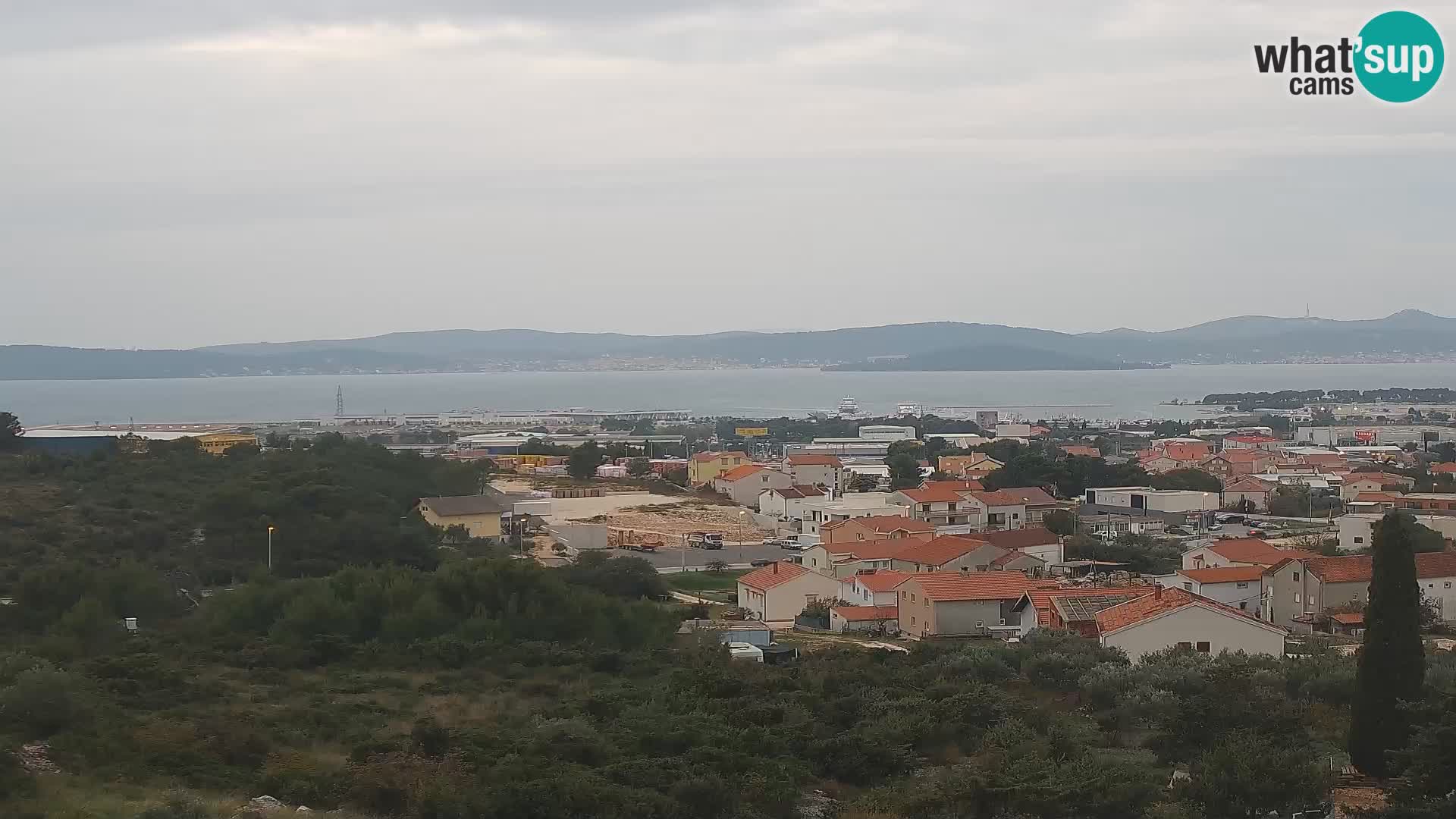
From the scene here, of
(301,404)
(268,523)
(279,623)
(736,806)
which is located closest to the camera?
(736,806)

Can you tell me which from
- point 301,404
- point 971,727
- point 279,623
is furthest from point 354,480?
point 301,404

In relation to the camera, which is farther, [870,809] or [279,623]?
[279,623]

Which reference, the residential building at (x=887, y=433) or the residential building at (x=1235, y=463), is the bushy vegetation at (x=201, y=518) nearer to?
the residential building at (x=1235, y=463)

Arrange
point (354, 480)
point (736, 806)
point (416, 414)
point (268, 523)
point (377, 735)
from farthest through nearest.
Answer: point (416, 414) → point (354, 480) → point (268, 523) → point (377, 735) → point (736, 806)

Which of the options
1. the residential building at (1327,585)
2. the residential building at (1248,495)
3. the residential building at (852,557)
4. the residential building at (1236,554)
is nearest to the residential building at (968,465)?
the residential building at (1248,495)

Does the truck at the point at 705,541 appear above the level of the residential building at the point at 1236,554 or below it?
below

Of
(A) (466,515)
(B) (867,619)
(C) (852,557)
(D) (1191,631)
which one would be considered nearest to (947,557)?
(C) (852,557)

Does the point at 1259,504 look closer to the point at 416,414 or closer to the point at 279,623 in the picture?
the point at 279,623

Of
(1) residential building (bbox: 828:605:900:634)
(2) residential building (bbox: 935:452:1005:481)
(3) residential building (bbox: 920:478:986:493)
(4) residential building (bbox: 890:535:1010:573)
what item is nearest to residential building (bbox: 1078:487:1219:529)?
(3) residential building (bbox: 920:478:986:493)
